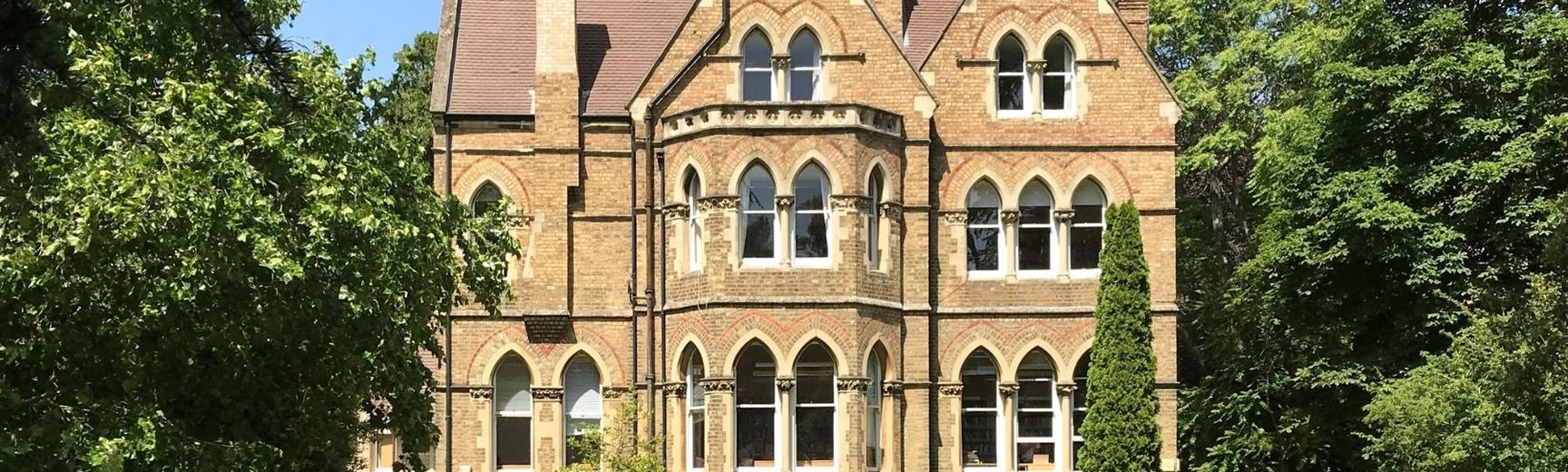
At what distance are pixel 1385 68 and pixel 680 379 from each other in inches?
431

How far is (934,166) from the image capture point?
2903cm

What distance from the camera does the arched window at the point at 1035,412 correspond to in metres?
29.0

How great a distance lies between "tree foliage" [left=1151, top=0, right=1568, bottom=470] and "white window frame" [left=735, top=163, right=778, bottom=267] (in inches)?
307

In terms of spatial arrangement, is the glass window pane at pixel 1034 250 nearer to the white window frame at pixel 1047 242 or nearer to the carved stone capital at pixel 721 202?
the white window frame at pixel 1047 242

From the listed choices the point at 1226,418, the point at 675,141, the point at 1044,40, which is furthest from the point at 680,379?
the point at 1226,418

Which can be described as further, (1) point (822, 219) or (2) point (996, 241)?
(2) point (996, 241)

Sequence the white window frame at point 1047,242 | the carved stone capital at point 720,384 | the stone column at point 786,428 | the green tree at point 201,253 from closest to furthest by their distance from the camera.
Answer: the green tree at point 201,253
the stone column at point 786,428
the carved stone capital at point 720,384
the white window frame at point 1047,242

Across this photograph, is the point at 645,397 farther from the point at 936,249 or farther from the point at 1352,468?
the point at 1352,468

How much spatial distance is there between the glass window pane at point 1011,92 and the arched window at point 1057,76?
353mm

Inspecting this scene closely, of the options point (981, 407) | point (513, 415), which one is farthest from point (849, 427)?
point (513, 415)

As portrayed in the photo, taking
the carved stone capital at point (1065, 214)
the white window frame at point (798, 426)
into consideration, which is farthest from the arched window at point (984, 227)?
the white window frame at point (798, 426)

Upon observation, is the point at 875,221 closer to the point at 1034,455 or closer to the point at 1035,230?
the point at 1035,230

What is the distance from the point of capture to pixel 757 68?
95.4 ft

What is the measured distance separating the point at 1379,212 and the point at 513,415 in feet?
41.8
